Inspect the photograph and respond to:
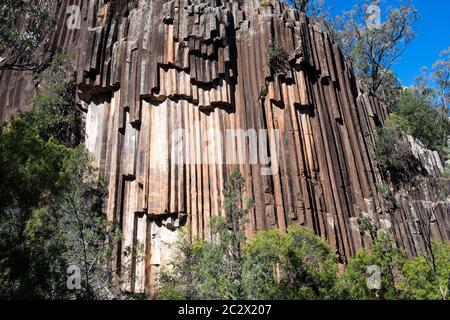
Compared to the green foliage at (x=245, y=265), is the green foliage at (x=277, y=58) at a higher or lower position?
higher

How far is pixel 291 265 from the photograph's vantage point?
1220 centimetres

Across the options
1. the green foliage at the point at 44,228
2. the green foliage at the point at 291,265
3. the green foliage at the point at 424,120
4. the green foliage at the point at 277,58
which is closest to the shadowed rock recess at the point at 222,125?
the green foliage at the point at 277,58

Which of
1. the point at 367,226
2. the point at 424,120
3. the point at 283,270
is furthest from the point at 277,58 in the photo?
the point at 424,120

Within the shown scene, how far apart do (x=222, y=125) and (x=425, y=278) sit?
29.9 ft

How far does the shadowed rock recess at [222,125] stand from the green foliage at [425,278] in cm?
217

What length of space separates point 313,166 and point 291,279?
19.5 feet

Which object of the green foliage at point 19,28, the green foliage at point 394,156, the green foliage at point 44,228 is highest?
the green foliage at point 19,28

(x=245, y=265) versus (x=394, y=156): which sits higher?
(x=394, y=156)

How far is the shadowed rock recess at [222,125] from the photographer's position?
15.5 m

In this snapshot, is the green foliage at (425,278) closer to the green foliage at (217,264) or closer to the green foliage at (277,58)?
the green foliage at (217,264)

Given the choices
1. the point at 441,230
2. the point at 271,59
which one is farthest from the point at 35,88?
the point at 441,230

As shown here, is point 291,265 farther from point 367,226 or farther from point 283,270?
point 367,226

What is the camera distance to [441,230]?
1780 cm
